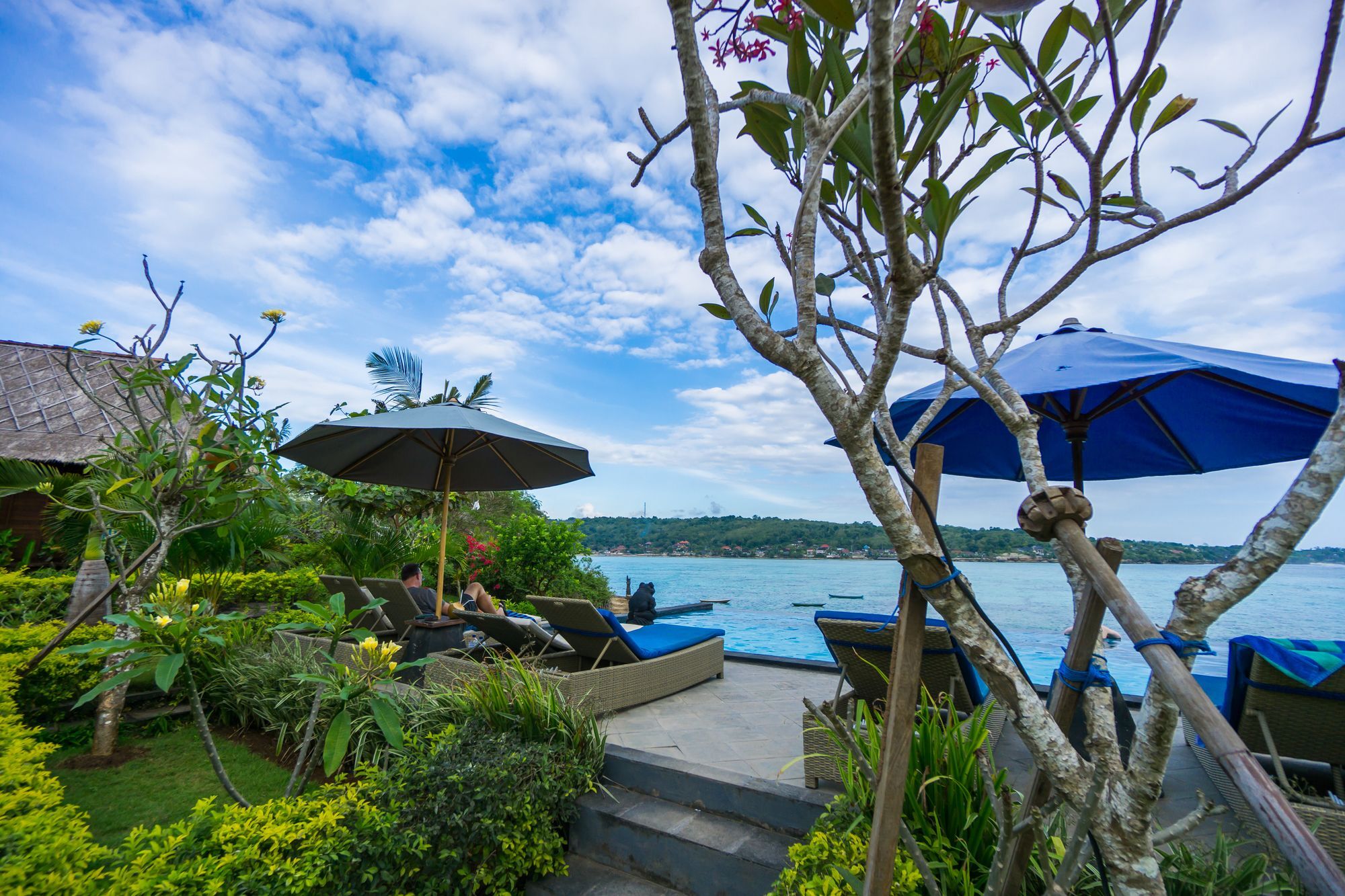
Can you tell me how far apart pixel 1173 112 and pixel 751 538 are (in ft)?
58.4

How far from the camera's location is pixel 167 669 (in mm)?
1887

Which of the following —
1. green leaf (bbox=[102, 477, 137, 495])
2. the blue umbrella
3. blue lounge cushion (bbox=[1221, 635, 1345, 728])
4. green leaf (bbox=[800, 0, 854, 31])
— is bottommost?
blue lounge cushion (bbox=[1221, 635, 1345, 728])

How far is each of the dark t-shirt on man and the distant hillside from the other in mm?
4524

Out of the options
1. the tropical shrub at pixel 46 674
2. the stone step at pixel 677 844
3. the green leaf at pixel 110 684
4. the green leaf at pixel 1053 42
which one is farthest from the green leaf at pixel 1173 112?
the tropical shrub at pixel 46 674

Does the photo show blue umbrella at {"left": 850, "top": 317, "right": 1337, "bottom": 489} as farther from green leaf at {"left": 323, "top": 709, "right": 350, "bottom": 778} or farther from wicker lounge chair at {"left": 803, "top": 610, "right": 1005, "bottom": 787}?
green leaf at {"left": 323, "top": 709, "right": 350, "bottom": 778}

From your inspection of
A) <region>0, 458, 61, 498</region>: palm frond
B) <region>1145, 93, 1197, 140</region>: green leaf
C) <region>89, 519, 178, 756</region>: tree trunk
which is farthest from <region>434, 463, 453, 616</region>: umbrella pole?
<region>0, 458, 61, 498</region>: palm frond

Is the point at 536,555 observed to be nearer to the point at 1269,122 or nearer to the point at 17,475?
the point at 17,475

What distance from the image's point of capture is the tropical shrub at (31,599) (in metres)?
5.87

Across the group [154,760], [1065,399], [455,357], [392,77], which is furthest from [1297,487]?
[455,357]

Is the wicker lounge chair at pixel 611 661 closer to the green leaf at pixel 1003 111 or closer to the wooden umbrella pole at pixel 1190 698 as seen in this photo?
the wooden umbrella pole at pixel 1190 698

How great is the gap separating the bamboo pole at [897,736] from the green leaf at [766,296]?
602 millimetres

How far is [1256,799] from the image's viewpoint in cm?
75

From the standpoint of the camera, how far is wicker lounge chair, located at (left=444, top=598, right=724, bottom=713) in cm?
398

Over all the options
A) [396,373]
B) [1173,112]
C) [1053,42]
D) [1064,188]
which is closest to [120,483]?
[1053,42]
